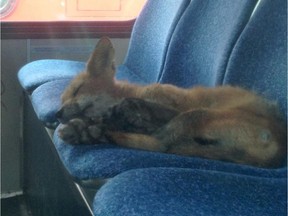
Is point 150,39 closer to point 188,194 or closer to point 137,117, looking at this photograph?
point 137,117

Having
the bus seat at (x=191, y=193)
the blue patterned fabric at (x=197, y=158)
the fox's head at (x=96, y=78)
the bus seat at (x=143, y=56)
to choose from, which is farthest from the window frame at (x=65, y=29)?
the bus seat at (x=191, y=193)

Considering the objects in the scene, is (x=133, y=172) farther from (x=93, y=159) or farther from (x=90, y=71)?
(x=90, y=71)

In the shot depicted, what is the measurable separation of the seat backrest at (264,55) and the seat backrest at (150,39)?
1.96 feet

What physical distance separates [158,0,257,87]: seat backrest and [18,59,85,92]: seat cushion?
0.42 m

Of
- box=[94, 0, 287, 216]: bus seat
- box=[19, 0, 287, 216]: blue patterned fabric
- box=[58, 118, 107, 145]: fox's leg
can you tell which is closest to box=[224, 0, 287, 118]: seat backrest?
box=[19, 0, 287, 216]: blue patterned fabric

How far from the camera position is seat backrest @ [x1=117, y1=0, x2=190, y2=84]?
227cm

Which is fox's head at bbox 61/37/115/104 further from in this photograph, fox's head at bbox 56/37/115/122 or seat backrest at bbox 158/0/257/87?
seat backrest at bbox 158/0/257/87

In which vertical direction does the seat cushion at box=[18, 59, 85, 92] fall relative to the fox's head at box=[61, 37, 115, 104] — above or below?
below

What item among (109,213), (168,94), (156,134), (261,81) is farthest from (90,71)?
Answer: (109,213)

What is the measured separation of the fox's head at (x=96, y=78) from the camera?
155cm

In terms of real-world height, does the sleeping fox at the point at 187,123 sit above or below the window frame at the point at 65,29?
above

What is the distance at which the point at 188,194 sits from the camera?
3.39ft

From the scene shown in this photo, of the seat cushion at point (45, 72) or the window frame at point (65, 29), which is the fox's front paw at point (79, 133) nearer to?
the seat cushion at point (45, 72)

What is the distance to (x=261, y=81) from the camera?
5.08 ft
